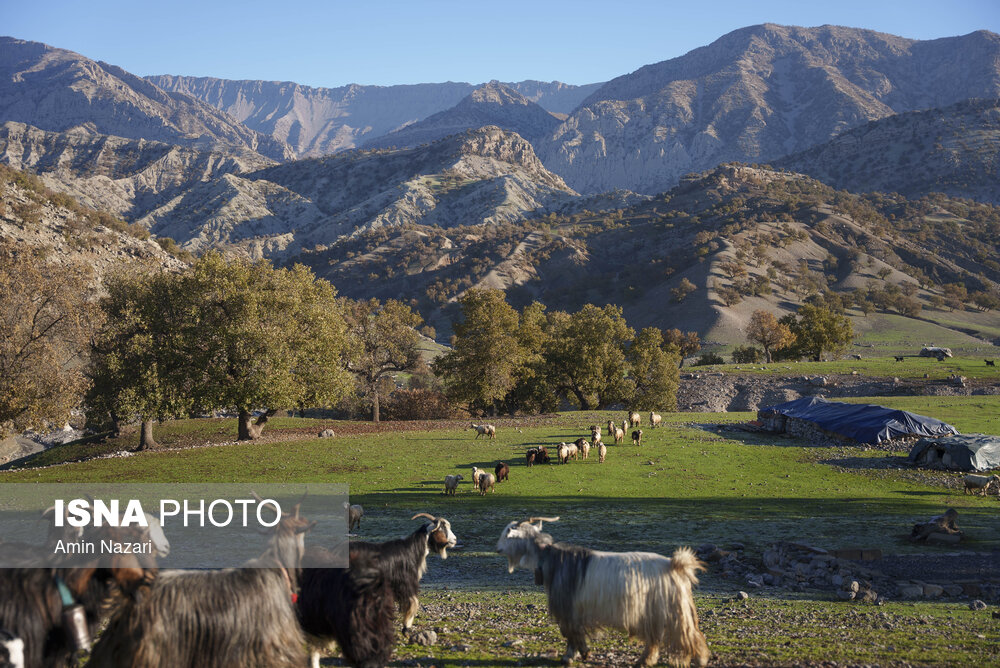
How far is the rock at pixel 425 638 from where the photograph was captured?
10617 mm

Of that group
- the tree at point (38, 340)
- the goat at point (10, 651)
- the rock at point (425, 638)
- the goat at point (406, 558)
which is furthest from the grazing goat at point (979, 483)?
the tree at point (38, 340)

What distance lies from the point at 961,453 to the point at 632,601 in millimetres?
32366

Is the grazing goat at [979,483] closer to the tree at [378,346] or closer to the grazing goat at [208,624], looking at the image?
the grazing goat at [208,624]

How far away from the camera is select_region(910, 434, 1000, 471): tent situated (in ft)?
107

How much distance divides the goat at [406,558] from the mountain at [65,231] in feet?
237

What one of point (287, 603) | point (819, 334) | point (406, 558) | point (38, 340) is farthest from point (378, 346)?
point (819, 334)

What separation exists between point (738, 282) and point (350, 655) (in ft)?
489

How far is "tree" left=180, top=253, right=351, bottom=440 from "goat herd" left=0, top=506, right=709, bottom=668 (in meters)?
31.9

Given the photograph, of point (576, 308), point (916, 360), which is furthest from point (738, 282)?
point (916, 360)

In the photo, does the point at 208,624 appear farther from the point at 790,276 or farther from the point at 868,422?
the point at 790,276

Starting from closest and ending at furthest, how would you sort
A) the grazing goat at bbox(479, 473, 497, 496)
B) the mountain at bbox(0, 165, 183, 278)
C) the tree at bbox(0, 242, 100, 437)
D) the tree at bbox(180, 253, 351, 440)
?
the grazing goat at bbox(479, 473, 497, 496) → the tree at bbox(0, 242, 100, 437) → the tree at bbox(180, 253, 351, 440) → the mountain at bbox(0, 165, 183, 278)

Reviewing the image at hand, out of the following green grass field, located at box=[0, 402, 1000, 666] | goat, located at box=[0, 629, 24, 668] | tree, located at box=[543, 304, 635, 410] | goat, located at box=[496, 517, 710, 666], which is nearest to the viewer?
goat, located at box=[0, 629, 24, 668]

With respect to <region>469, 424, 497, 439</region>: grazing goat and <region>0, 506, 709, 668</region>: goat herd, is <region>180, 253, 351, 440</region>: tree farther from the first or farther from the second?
<region>0, 506, 709, 668</region>: goat herd

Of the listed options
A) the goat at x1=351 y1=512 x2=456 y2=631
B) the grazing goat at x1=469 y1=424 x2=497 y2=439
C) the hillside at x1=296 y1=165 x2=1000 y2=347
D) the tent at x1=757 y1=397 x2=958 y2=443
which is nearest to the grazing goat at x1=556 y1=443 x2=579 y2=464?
the grazing goat at x1=469 y1=424 x2=497 y2=439
